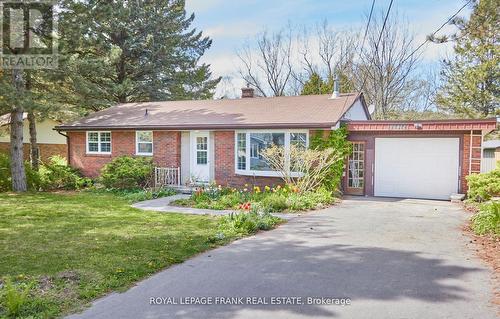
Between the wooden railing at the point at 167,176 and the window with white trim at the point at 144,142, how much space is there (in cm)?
127

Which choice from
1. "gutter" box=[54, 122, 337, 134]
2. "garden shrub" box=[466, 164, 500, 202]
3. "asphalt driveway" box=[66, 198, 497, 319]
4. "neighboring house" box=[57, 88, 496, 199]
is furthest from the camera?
"gutter" box=[54, 122, 337, 134]

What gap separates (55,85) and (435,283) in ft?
57.7

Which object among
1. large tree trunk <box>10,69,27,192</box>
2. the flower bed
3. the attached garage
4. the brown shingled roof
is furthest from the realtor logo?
the attached garage

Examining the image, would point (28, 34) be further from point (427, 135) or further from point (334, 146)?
point (427, 135)

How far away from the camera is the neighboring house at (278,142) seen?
509 inches

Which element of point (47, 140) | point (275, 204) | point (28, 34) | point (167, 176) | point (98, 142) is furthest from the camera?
point (47, 140)

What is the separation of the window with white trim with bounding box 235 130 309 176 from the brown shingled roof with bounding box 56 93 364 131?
0.46 meters

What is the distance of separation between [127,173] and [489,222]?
1193 cm

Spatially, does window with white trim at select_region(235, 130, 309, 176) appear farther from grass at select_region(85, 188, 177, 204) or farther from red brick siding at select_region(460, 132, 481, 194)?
red brick siding at select_region(460, 132, 481, 194)

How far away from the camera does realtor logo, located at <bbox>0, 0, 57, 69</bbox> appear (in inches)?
505

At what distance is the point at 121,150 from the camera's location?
1681 cm

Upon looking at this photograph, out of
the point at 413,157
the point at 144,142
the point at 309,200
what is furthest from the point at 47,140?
the point at 413,157

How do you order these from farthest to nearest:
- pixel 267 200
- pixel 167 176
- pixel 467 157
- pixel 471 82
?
pixel 471 82 < pixel 167 176 < pixel 467 157 < pixel 267 200

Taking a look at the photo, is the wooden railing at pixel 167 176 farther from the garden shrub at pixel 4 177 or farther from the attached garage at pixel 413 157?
the attached garage at pixel 413 157
